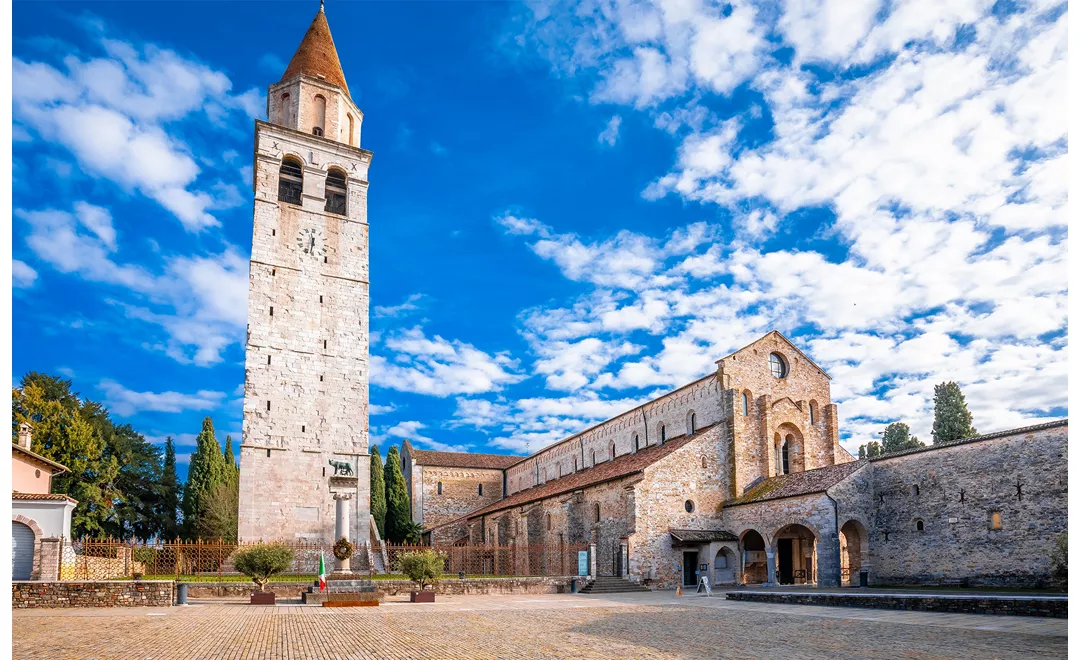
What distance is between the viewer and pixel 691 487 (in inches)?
1362

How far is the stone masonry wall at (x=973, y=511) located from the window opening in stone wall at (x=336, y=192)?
3120 centimetres

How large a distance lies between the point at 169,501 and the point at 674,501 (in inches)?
1356

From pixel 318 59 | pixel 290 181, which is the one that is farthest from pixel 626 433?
pixel 318 59

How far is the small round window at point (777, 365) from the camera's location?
3791 centimetres

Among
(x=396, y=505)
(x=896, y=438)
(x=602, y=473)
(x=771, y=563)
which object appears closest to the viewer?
(x=771, y=563)

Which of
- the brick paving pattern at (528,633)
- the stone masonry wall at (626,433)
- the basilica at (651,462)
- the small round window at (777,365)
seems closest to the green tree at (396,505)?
Result: the basilica at (651,462)

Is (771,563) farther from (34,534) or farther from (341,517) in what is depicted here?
(34,534)

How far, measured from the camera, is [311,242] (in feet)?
139

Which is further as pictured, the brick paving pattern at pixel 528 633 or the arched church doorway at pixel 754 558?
the arched church doorway at pixel 754 558

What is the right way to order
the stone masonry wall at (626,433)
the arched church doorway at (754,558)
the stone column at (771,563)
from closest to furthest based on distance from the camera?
the stone column at (771,563), the arched church doorway at (754,558), the stone masonry wall at (626,433)

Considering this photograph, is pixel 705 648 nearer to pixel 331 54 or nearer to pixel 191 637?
pixel 191 637

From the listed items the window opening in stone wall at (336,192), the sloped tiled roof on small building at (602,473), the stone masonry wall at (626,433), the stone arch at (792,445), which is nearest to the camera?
the sloped tiled roof on small building at (602,473)

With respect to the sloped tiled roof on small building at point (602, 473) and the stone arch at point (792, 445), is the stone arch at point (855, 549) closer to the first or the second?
the stone arch at point (792, 445)

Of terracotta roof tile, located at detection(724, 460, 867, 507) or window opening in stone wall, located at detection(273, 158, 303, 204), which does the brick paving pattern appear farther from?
window opening in stone wall, located at detection(273, 158, 303, 204)
